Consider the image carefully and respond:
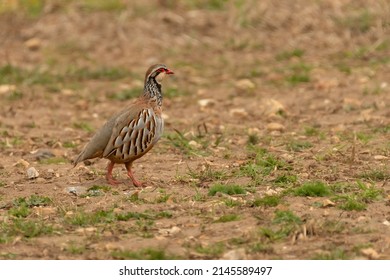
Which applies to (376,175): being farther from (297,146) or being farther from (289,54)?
(289,54)

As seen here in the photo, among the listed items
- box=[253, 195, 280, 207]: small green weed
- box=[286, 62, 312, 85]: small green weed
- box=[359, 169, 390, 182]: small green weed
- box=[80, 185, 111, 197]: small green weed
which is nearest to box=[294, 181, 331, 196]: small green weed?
box=[253, 195, 280, 207]: small green weed

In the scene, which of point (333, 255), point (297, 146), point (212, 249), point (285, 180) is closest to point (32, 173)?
point (285, 180)

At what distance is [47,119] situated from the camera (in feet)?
38.5

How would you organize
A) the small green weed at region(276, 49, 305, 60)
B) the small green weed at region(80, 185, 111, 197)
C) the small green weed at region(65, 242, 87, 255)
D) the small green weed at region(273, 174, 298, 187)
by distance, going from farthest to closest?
1. the small green weed at region(276, 49, 305, 60)
2. the small green weed at region(273, 174, 298, 187)
3. the small green weed at region(80, 185, 111, 197)
4. the small green weed at region(65, 242, 87, 255)

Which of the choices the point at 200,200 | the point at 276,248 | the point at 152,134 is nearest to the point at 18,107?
the point at 152,134

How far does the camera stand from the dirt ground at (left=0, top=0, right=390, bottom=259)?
6.83 meters

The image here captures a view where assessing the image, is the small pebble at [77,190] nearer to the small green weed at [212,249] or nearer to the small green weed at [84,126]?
the small green weed at [212,249]

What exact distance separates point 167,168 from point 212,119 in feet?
7.98

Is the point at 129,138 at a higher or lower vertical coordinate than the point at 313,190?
higher

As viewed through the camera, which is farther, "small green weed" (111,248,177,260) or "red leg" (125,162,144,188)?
"red leg" (125,162,144,188)

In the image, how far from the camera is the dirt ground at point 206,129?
683cm

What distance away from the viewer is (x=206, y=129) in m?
10.7

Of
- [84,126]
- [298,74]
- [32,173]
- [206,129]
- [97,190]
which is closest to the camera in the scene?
[97,190]

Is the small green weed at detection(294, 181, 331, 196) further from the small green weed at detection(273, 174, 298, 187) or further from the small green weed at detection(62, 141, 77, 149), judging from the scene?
the small green weed at detection(62, 141, 77, 149)
